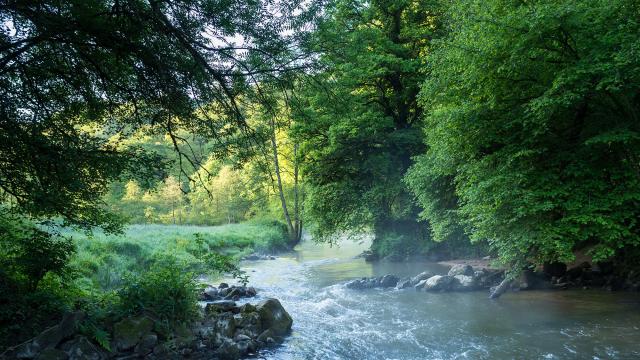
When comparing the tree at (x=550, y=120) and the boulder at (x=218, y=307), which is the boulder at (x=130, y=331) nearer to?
the boulder at (x=218, y=307)

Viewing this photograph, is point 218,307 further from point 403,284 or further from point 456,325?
point 403,284

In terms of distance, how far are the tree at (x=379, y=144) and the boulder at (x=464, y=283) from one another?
6220mm

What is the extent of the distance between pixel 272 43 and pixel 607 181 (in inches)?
330

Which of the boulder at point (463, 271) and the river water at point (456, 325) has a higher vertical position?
the boulder at point (463, 271)

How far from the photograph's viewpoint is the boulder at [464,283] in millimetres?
13578

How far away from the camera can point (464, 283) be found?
13734 mm

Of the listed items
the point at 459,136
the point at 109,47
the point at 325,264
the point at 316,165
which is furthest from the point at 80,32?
the point at 325,264

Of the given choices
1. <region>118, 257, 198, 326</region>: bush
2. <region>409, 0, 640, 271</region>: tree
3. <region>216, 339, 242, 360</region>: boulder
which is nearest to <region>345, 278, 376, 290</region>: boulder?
<region>409, 0, 640, 271</region>: tree

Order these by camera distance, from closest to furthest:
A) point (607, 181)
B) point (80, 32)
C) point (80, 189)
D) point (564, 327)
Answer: point (80, 32), point (80, 189), point (564, 327), point (607, 181)

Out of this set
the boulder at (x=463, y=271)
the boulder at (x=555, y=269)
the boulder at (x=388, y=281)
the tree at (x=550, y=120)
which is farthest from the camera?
the boulder at (x=388, y=281)

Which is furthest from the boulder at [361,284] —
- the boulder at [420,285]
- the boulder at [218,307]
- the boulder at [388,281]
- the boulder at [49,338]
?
the boulder at [49,338]

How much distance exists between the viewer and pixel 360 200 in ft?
68.9

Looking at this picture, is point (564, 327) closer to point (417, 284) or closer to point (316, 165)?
point (417, 284)

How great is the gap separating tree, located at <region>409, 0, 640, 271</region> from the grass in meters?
7.44
